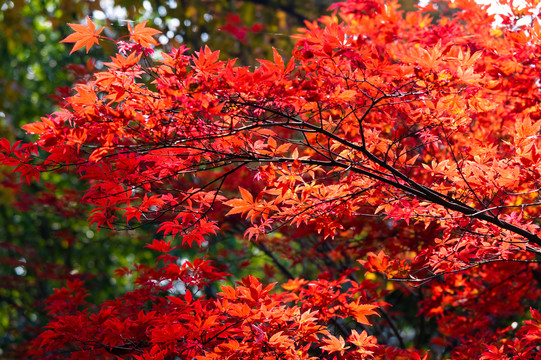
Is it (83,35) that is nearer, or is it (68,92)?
(83,35)

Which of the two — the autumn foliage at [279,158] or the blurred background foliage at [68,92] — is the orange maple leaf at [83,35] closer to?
the autumn foliage at [279,158]

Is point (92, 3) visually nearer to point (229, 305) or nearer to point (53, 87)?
point (229, 305)

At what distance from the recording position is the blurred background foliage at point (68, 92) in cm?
507

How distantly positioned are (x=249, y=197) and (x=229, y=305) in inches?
24.0

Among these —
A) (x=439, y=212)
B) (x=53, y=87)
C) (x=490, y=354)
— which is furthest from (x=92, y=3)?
(x=53, y=87)

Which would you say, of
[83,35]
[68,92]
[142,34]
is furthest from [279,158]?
[68,92]

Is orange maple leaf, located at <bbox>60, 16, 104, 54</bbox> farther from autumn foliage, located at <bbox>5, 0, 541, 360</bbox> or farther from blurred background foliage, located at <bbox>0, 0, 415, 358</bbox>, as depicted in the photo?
blurred background foliage, located at <bbox>0, 0, 415, 358</bbox>

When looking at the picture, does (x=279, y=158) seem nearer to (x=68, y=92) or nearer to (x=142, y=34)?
(x=142, y=34)

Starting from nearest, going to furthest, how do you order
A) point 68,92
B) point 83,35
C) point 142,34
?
1. point 83,35
2. point 142,34
3. point 68,92

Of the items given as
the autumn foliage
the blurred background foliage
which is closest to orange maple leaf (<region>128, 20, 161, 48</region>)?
the autumn foliage

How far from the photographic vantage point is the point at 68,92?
3820 millimetres

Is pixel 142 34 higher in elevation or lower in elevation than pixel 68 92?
higher

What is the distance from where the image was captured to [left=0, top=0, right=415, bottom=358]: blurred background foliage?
507 cm

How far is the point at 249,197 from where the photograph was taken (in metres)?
1.85
